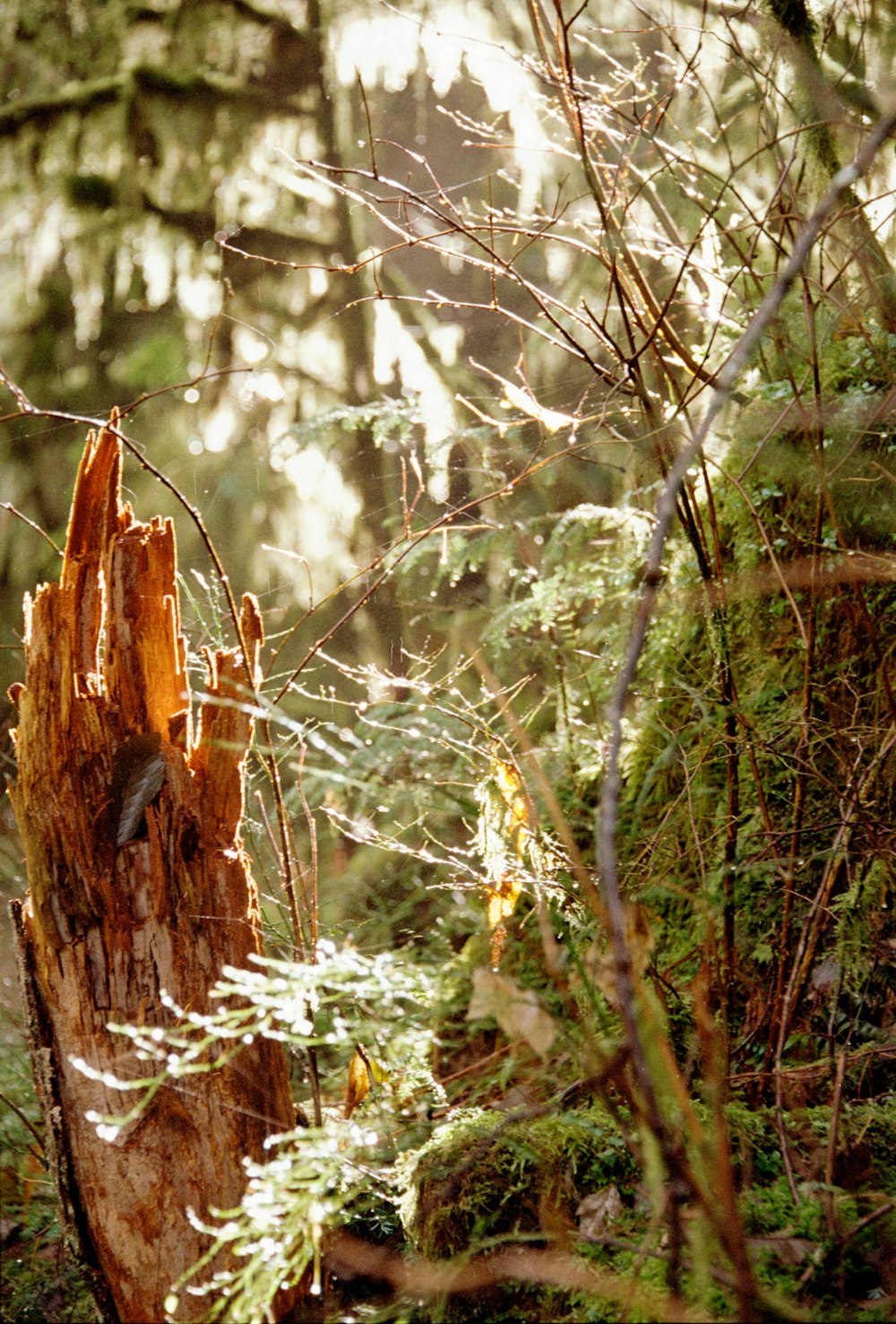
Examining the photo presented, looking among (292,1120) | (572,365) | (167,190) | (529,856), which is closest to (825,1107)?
(529,856)

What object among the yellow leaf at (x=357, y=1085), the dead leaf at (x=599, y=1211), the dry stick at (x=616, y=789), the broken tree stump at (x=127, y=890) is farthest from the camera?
the yellow leaf at (x=357, y=1085)

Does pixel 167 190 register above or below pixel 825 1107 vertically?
above

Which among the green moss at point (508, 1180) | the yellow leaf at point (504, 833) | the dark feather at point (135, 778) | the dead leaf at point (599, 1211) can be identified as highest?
the dark feather at point (135, 778)

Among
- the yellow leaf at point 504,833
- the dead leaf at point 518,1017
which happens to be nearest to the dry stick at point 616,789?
the yellow leaf at point 504,833

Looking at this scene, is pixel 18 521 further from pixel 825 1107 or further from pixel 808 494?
pixel 825 1107

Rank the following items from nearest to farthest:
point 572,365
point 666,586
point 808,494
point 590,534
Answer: point 808,494 < point 666,586 < point 590,534 < point 572,365

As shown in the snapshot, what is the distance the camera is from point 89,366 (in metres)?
3.89

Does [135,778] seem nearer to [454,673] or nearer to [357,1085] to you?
[454,673]

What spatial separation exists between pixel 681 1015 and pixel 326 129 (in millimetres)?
3903

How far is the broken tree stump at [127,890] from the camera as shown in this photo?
5.43 feet

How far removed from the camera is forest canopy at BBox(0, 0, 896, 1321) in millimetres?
1475

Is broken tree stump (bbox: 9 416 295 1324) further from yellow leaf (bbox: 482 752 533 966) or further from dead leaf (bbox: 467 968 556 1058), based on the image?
dead leaf (bbox: 467 968 556 1058)

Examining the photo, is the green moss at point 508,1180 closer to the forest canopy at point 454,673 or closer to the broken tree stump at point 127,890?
the forest canopy at point 454,673

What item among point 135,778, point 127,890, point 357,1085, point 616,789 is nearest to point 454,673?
point 135,778
